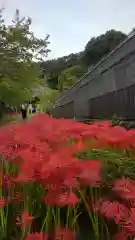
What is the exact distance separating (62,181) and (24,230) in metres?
0.22

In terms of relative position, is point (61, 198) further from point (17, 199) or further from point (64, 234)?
point (17, 199)

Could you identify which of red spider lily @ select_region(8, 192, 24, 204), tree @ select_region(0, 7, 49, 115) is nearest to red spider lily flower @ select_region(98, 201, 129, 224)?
red spider lily @ select_region(8, 192, 24, 204)

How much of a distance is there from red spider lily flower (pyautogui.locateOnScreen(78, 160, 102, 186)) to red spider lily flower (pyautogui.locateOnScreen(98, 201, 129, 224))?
0.07m

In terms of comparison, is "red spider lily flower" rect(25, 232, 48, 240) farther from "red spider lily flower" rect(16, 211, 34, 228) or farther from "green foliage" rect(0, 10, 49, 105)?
"green foliage" rect(0, 10, 49, 105)

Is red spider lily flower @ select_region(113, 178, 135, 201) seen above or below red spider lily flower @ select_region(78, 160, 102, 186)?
below

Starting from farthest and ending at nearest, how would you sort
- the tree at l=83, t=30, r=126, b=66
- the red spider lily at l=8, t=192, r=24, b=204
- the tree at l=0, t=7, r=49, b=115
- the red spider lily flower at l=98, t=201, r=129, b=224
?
the tree at l=83, t=30, r=126, b=66 < the tree at l=0, t=7, r=49, b=115 < the red spider lily at l=8, t=192, r=24, b=204 < the red spider lily flower at l=98, t=201, r=129, b=224

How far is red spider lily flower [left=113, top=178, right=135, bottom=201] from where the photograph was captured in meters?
1.07

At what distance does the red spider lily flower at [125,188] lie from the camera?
1.07 metres

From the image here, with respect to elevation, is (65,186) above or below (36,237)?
above

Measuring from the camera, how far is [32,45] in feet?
58.9

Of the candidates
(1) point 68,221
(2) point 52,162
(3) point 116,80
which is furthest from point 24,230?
(3) point 116,80

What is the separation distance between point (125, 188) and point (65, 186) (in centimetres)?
17

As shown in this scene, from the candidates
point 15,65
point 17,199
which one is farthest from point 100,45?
point 17,199

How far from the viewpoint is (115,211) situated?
3.51 ft
